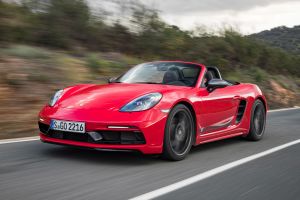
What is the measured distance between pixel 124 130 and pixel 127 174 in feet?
1.76

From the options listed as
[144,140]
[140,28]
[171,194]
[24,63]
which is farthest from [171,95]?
[140,28]

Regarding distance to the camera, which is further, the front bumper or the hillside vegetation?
the hillside vegetation

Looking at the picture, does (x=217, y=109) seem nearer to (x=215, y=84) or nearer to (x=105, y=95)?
(x=215, y=84)

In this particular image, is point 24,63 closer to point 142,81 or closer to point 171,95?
point 142,81

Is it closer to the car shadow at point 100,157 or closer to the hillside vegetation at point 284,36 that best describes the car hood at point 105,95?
the car shadow at point 100,157

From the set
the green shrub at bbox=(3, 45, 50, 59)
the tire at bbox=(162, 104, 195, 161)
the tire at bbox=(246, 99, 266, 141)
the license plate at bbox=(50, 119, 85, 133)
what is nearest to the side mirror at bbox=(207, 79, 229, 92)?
the tire at bbox=(162, 104, 195, 161)

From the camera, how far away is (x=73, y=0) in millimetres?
14992

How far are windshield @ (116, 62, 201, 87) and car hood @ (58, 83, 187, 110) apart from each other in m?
0.43

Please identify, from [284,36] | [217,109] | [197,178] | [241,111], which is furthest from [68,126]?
[284,36]

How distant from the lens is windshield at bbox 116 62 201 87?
6.95m

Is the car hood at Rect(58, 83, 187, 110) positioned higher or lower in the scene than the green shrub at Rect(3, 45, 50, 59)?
lower

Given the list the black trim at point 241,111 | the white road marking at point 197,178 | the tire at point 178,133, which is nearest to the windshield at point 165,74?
the tire at point 178,133

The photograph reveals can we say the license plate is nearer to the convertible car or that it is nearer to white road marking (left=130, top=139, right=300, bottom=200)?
the convertible car

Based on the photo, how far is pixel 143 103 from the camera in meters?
5.84
